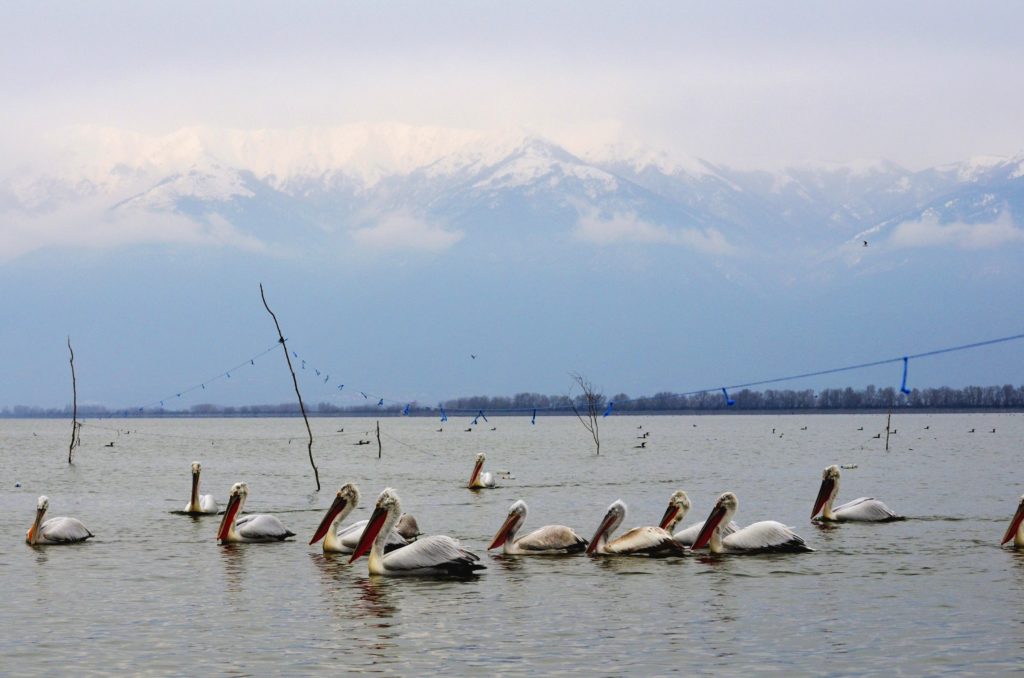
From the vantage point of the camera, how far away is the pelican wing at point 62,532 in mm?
24484

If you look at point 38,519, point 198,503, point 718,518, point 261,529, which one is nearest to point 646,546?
point 718,518

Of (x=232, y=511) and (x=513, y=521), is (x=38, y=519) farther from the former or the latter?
(x=513, y=521)

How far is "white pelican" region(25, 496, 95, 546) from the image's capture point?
24.5m

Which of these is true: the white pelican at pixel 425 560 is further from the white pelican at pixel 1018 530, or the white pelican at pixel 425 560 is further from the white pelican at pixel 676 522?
the white pelican at pixel 1018 530

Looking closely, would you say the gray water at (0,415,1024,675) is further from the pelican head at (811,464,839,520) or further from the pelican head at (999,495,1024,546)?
the pelican head at (811,464,839,520)

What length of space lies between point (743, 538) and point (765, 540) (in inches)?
12.6

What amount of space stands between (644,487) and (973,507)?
1178cm

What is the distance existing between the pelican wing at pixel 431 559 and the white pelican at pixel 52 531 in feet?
25.0

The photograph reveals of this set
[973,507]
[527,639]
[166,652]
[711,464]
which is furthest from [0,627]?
[711,464]

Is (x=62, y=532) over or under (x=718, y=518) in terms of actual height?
under

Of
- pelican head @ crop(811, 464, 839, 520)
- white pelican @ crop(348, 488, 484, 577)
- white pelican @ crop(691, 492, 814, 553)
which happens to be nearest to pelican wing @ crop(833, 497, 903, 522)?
pelican head @ crop(811, 464, 839, 520)

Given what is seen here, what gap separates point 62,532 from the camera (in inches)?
971

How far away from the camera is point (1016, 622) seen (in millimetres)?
15500

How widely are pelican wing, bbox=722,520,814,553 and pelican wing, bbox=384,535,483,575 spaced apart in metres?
4.39
